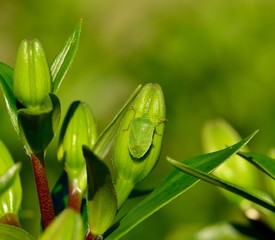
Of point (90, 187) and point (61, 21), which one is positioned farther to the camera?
point (61, 21)

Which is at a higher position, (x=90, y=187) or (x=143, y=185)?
(x=90, y=187)

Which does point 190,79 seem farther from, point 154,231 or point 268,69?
point 154,231

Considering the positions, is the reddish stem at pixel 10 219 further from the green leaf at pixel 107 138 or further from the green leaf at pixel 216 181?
the green leaf at pixel 216 181

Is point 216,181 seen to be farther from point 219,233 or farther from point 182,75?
point 182,75

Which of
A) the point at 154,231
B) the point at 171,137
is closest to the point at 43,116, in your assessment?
the point at 154,231

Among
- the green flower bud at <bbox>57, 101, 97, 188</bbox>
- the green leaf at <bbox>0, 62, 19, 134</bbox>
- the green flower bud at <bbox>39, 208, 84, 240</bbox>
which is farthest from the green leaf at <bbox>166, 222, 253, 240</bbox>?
the green flower bud at <bbox>39, 208, 84, 240</bbox>

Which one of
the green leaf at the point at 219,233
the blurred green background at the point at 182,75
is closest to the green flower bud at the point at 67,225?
the green leaf at the point at 219,233
